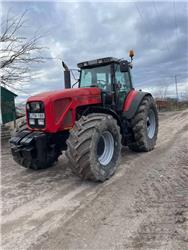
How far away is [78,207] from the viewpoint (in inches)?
167

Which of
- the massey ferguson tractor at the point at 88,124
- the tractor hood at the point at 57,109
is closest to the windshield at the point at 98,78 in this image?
the massey ferguson tractor at the point at 88,124

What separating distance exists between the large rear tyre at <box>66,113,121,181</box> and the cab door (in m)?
1.25

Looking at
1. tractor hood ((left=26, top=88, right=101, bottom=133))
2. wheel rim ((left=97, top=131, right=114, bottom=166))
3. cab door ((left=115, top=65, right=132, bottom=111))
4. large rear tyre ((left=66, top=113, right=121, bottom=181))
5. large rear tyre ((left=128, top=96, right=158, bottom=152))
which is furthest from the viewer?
large rear tyre ((left=128, top=96, right=158, bottom=152))

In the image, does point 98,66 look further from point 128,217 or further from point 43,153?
point 128,217

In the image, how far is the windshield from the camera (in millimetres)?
6680

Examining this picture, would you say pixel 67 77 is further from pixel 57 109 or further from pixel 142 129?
pixel 142 129

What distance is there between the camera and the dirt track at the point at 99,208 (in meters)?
3.33

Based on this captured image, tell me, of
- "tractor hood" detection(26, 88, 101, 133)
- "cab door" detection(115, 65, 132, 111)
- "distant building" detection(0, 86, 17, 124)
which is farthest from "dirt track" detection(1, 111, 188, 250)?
Result: "distant building" detection(0, 86, 17, 124)

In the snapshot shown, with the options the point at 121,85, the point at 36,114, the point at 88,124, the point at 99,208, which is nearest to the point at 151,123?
the point at 121,85

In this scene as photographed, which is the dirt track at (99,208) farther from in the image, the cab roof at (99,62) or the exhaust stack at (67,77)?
the cab roof at (99,62)

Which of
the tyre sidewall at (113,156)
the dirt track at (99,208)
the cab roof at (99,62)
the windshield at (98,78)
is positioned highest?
the cab roof at (99,62)

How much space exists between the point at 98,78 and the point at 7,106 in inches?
219

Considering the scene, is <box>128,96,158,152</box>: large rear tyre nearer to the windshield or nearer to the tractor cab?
the tractor cab

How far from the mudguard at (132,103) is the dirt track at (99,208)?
108 centimetres
